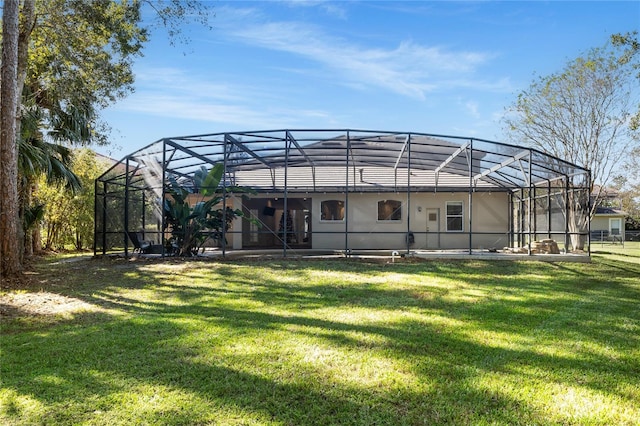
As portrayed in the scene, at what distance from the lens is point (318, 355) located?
13.5 feet

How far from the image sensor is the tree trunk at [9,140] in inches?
321

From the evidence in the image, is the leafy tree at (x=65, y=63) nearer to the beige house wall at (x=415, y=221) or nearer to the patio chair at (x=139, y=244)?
the patio chair at (x=139, y=244)

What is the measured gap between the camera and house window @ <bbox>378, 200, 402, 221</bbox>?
18.4m

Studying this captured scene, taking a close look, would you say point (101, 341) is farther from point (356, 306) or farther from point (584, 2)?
point (584, 2)

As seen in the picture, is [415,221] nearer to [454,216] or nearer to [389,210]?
[389,210]

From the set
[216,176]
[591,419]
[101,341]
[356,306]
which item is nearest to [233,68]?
[216,176]

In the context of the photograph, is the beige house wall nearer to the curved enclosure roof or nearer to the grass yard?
the curved enclosure roof

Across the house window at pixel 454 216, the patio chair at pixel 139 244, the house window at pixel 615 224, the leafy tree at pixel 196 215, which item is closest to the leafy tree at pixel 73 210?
the patio chair at pixel 139 244

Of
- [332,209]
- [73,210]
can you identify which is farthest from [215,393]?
[73,210]

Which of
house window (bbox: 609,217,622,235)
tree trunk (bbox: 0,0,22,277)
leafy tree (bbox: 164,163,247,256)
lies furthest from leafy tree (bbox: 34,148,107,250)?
house window (bbox: 609,217,622,235)

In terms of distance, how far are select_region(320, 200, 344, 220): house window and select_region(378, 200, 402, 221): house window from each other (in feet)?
5.78

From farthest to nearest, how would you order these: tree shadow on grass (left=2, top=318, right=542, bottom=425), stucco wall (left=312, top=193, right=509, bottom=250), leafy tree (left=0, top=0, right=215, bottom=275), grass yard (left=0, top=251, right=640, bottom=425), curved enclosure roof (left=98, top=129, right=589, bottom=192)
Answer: stucco wall (left=312, top=193, right=509, bottom=250)
curved enclosure roof (left=98, top=129, right=589, bottom=192)
leafy tree (left=0, top=0, right=215, bottom=275)
grass yard (left=0, top=251, right=640, bottom=425)
tree shadow on grass (left=2, top=318, right=542, bottom=425)

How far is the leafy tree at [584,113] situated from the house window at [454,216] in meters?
4.45

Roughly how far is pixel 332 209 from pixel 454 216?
5.52m
